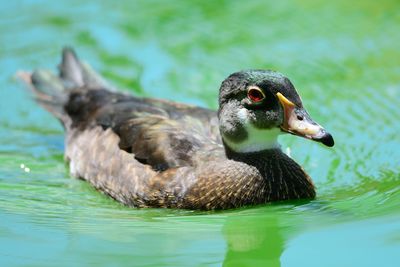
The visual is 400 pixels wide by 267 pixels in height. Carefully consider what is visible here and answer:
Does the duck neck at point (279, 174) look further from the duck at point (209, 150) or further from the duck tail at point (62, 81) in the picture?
the duck tail at point (62, 81)

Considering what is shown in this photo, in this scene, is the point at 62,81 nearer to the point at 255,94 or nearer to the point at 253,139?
the point at 253,139

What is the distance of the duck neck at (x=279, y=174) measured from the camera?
687cm

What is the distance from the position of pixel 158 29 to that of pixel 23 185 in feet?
16.0

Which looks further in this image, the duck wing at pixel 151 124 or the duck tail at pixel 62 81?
the duck tail at pixel 62 81

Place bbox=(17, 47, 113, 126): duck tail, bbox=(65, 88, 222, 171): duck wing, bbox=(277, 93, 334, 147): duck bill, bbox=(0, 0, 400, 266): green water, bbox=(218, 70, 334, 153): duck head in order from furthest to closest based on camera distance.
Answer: bbox=(17, 47, 113, 126): duck tail, bbox=(65, 88, 222, 171): duck wing, bbox=(218, 70, 334, 153): duck head, bbox=(277, 93, 334, 147): duck bill, bbox=(0, 0, 400, 266): green water

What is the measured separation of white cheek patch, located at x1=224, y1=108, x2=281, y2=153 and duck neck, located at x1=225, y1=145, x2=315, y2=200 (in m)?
0.04

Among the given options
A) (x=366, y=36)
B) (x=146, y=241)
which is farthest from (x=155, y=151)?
(x=366, y=36)

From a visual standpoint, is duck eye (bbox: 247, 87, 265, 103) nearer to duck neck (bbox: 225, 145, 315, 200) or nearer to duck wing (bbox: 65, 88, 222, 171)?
duck neck (bbox: 225, 145, 315, 200)

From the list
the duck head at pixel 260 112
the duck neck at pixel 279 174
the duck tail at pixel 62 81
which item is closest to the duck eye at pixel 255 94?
the duck head at pixel 260 112

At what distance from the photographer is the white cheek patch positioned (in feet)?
22.7

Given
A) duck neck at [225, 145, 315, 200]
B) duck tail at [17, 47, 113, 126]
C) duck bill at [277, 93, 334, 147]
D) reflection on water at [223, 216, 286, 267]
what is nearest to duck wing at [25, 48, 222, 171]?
duck tail at [17, 47, 113, 126]

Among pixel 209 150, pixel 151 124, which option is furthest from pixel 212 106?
pixel 209 150

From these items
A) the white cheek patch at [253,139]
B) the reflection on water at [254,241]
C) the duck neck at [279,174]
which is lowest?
the reflection on water at [254,241]

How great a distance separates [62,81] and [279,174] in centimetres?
406
